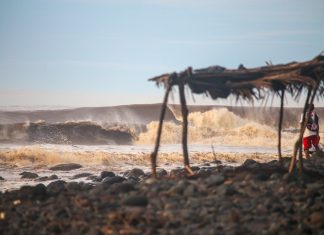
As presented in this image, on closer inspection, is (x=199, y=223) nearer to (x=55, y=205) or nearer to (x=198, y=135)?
(x=55, y=205)

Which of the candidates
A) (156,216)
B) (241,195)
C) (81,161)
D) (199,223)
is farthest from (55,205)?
(81,161)

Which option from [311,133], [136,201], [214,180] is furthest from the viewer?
[311,133]

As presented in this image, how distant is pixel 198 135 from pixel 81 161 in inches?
688

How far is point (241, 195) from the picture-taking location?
8562 millimetres

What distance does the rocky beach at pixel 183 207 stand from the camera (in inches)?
290

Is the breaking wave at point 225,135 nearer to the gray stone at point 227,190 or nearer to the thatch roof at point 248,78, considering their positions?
the thatch roof at point 248,78

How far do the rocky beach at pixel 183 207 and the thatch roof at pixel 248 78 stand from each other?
179cm

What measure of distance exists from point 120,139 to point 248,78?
2743cm

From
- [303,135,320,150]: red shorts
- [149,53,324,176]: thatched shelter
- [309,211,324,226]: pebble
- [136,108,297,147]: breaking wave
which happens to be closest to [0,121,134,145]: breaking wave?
[136,108,297,147]: breaking wave

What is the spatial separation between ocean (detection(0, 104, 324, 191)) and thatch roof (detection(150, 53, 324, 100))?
781 millimetres

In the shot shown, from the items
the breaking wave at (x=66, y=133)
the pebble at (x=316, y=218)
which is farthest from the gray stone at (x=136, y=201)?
the breaking wave at (x=66, y=133)

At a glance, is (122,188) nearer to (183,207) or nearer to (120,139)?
(183,207)

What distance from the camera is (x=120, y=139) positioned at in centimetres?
3700

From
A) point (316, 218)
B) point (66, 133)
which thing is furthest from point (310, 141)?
point (66, 133)
